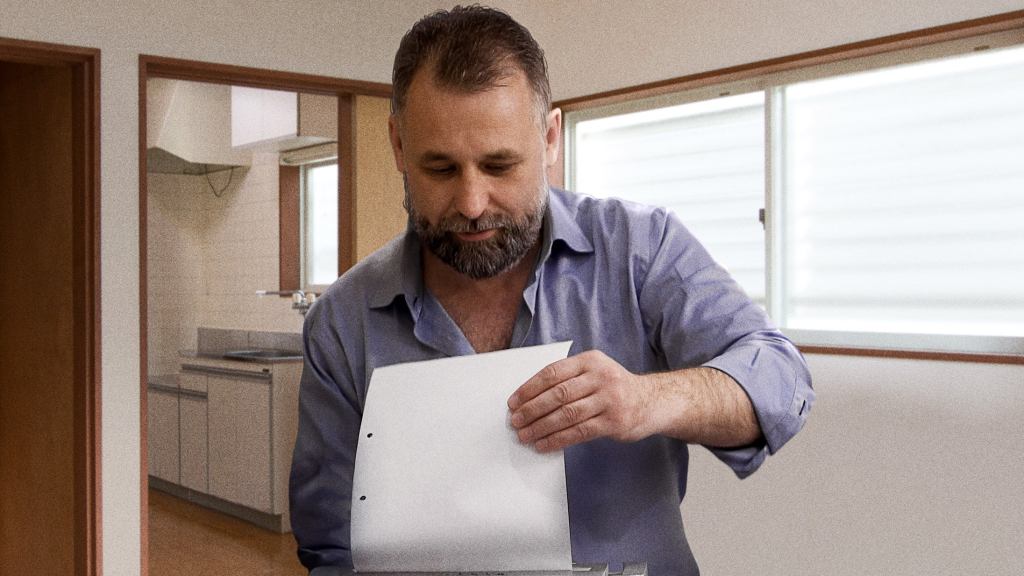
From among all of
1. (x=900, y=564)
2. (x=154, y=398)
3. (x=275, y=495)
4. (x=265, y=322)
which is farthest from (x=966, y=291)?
(x=154, y=398)

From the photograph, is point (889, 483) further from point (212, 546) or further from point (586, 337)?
point (212, 546)

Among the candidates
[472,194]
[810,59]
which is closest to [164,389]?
[810,59]

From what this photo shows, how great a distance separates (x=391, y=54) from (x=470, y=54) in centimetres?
308

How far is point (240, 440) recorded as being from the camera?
5152 millimetres

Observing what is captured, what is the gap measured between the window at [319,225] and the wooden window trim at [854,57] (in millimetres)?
2382

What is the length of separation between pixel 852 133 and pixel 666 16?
806 millimetres

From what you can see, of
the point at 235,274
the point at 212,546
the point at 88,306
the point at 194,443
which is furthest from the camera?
the point at 235,274

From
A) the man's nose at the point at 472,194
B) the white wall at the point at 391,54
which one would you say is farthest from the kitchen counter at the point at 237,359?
the man's nose at the point at 472,194

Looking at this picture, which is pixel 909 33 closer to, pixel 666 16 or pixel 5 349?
pixel 666 16

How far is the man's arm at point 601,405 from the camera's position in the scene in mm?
883

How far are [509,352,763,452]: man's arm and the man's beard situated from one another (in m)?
0.28

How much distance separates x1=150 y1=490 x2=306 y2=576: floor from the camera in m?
4.39

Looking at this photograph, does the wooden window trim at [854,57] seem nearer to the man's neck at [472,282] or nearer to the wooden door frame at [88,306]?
the wooden door frame at [88,306]

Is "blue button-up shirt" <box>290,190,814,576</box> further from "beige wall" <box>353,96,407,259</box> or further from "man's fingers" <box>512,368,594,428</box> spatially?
"beige wall" <box>353,96,407,259</box>
